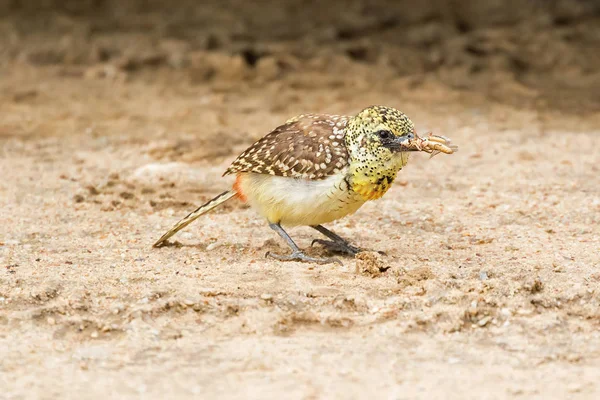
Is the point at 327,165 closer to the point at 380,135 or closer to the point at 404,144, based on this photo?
the point at 380,135

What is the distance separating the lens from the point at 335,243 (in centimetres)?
595

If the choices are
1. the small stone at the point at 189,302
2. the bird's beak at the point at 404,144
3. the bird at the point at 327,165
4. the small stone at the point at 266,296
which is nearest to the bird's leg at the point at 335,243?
the bird at the point at 327,165

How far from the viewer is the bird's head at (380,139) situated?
5379 millimetres

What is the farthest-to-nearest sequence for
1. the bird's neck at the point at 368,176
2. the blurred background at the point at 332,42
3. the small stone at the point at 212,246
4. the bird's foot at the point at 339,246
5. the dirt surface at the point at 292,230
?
the blurred background at the point at 332,42 < the small stone at the point at 212,246 < the bird's foot at the point at 339,246 < the bird's neck at the point at 368,176 < the dirt surface at the point at 292,230

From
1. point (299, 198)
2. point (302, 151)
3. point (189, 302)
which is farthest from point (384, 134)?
point (189, 302)

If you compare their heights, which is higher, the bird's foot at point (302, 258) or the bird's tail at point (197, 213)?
the bird's tail at point (197, 213)

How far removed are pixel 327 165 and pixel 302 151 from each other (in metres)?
0.19

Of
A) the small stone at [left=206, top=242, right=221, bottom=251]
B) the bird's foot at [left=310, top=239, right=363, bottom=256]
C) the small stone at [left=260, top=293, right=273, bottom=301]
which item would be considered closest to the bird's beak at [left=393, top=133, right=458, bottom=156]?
the bird's foot at [left=310, top=239, right=363, bottom=256]

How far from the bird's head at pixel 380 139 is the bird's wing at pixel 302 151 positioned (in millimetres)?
98

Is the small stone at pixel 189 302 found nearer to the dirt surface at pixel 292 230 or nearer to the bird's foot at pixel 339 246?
the dirt surface at pixel 292 230

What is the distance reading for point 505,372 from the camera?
4238 mm

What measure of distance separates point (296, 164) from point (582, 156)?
11.5 feet

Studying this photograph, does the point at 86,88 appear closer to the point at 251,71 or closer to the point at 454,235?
the point at 251,71

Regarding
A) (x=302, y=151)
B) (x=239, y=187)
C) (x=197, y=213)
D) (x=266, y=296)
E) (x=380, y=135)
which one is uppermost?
(x=380, y=135)
